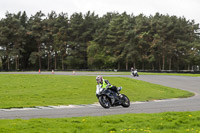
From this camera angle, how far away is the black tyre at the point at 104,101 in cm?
1531

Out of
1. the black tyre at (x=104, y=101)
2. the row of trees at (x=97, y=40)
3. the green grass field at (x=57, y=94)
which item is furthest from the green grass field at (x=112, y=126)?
the row of trees at (x=97, y=40)

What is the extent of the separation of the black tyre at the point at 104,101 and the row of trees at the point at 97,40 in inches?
2836

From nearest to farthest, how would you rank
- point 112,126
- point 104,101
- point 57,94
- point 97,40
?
1. point 112,126
2. point 104,101
3. point 57,94
4. point 97,40

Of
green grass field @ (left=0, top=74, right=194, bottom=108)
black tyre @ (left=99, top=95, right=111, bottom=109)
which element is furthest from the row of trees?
black tyre @ (left=99, top=95, right=111, bottom=109)

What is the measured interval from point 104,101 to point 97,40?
80354 mm

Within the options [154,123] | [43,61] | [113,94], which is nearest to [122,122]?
[154,123]

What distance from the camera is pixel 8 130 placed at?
829 cm

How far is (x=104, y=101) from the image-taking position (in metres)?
15.4

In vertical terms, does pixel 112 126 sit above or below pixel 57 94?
above

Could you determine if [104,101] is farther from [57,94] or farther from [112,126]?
[57,94]

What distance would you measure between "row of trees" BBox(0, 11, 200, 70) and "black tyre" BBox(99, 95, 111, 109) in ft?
236

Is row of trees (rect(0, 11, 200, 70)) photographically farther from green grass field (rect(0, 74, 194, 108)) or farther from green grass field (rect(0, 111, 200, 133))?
green grass field (rect(0, 111, 200, 133))

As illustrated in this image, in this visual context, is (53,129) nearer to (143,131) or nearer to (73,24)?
(143,131)

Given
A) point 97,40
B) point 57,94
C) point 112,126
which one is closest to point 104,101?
point 112,126
